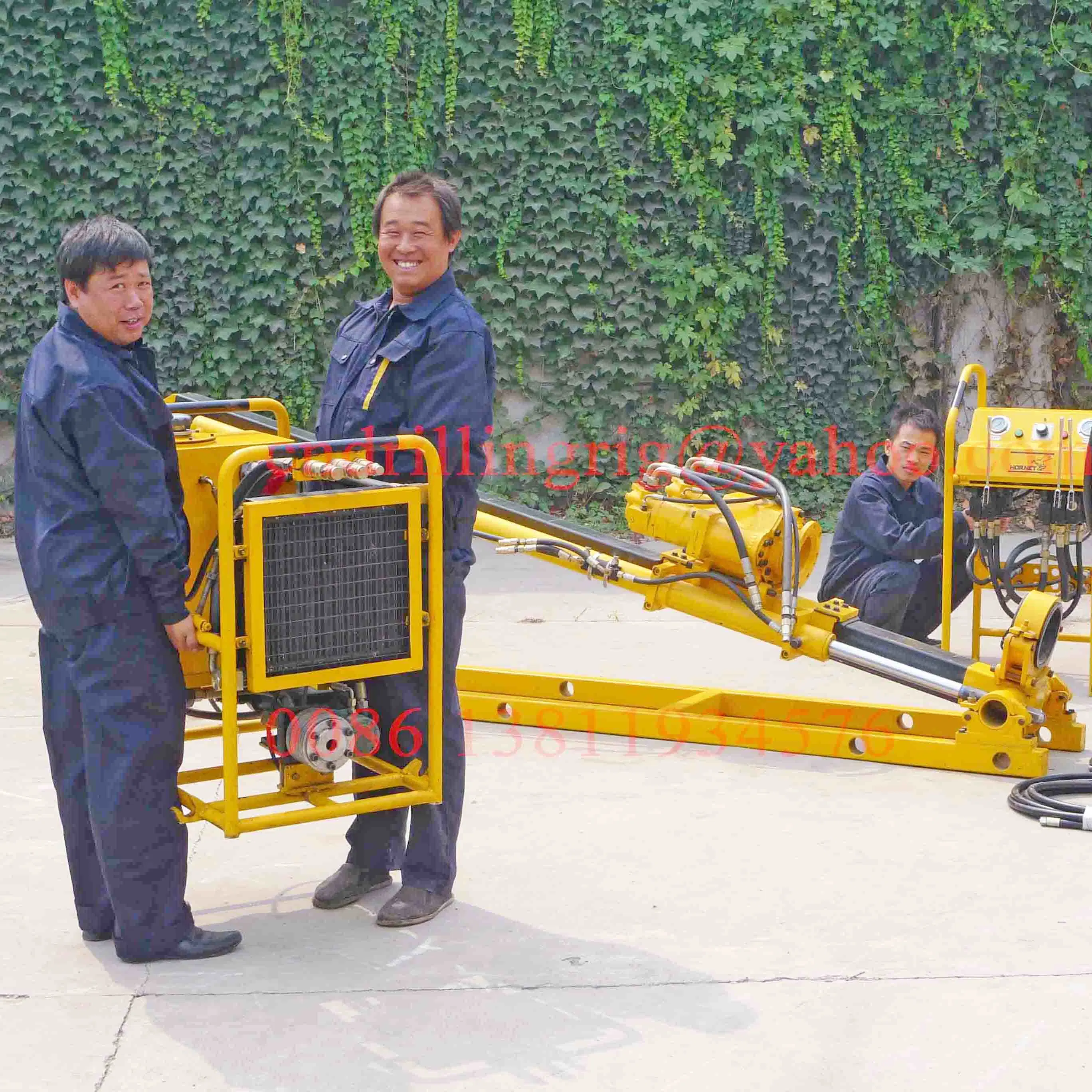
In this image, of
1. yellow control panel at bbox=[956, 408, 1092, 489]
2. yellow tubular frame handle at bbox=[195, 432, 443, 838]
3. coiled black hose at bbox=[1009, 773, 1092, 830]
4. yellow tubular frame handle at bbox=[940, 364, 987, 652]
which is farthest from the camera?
yellow tubular frame handle at bbox=[940, 364, 987, 652]

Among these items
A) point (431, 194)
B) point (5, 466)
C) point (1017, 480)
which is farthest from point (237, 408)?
point (5, 466)

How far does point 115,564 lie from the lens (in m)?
3.29

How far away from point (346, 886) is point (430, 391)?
4.27 ft

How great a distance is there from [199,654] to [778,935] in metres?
1.54

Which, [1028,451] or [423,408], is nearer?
[423,408]

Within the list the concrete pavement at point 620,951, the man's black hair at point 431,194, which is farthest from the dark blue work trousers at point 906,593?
the man's black hair at point 431,194

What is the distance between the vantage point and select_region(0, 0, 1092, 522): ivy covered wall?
9.18m

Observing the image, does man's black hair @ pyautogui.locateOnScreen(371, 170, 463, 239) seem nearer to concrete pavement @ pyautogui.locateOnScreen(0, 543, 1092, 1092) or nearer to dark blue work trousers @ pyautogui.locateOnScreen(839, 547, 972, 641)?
concrete pavement @ pyautogui.locateOnScreen(0, 543, 1092, 1092)

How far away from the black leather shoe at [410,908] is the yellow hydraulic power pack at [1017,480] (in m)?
2.73

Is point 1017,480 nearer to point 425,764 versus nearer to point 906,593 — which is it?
point 906,593

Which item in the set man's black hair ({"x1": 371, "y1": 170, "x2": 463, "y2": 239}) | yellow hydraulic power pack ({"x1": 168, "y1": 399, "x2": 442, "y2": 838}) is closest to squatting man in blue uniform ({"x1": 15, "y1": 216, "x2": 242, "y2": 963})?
yellow hydraulic power pack ({"x1": 168, "y1": 399, "x2": 442, "y2": 838})

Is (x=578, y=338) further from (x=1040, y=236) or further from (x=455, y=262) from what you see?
(x=1040, y=236)

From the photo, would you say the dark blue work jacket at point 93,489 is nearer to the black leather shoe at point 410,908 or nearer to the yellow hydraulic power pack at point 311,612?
the yellow hydraulic power pack at point 311,612

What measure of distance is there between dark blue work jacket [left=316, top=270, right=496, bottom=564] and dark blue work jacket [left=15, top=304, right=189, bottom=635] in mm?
532
